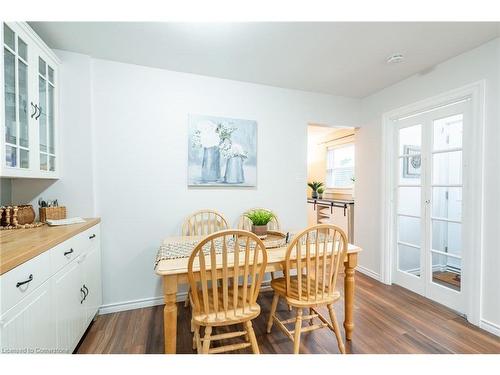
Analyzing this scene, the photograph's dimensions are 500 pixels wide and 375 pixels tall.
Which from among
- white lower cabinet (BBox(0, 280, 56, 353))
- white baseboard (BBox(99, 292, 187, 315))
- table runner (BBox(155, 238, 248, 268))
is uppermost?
table runner (BBox(155, 238, 248, 268))

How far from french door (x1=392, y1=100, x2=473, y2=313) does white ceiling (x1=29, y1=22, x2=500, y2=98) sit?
59cm

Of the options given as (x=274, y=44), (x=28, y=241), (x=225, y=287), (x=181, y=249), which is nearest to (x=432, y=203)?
(x=274, y=44)

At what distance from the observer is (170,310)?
4.43 ft

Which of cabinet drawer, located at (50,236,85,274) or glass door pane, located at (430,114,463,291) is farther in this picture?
glass door pane, located at (430,114,463,291)

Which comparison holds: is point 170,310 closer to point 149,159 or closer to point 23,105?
point 149,159

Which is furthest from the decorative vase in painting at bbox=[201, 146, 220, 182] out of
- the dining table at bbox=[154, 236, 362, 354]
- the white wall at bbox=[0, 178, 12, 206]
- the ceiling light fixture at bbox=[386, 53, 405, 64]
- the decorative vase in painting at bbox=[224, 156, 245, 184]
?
the ceiling light fixture at bbox=[386, 53, 405, 64]

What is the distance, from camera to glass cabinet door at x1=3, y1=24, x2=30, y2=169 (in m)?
1.41

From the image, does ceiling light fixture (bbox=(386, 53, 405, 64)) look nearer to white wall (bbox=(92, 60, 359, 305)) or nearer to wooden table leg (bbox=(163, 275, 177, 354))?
white wall (bbox=(92, 60, 359, 305))

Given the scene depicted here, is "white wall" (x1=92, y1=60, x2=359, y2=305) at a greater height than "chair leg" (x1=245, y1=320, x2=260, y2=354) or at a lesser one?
greater

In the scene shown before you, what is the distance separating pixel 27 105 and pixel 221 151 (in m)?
1.53

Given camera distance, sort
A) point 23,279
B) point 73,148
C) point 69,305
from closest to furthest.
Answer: point 23,279 < point 69,305 < point 73,148

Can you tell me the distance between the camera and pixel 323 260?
1.54 m

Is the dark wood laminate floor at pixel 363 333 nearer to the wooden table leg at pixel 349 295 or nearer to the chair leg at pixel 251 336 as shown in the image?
the wooden table leg at pixel 349 295

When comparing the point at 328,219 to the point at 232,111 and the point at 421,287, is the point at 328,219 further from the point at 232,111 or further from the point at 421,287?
the point at 232,111
